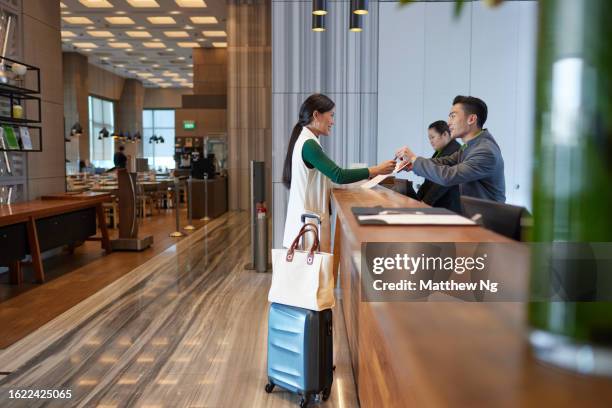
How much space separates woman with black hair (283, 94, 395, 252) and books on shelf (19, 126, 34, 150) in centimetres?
386

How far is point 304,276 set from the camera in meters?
2.67

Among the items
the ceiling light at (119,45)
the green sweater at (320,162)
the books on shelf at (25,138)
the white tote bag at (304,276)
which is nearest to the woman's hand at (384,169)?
the green sweater at (320,162)

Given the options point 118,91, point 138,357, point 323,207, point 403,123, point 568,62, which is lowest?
point 138,357

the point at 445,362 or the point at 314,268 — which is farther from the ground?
the point at 445,362

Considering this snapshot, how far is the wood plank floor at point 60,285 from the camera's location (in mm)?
4172

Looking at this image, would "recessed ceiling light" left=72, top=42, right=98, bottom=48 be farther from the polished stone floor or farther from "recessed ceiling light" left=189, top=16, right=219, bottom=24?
the polished stone floor

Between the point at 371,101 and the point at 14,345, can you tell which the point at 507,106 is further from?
the point at 14,345

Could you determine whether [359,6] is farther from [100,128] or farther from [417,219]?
[100,128]

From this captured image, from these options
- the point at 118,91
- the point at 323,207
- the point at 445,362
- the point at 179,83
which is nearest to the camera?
the point at 445,362

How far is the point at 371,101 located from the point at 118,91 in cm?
2120

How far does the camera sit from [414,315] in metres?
0.71

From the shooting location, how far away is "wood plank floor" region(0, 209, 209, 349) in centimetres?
417

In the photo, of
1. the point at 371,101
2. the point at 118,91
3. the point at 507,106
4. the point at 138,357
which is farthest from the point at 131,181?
the point at 118,91

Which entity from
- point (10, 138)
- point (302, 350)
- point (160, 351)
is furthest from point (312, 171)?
point (10, 138)
